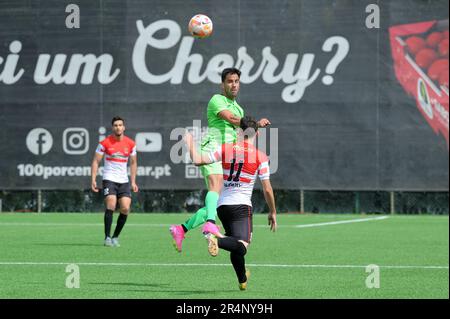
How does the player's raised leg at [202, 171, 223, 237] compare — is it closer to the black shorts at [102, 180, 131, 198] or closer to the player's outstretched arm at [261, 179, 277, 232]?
the player's outstretched arm at [261, 179, 277, 232]

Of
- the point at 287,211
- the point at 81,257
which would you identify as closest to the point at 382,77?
the point at 287,211

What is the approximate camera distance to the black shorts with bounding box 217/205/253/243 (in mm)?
10508

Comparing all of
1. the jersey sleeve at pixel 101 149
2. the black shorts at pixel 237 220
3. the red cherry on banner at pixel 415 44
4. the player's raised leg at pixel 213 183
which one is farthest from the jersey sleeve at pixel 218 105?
the red cherry on banner at pixel 415 44

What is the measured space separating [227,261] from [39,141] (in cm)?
1158

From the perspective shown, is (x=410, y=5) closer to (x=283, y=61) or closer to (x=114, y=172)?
(x=283, y=61)

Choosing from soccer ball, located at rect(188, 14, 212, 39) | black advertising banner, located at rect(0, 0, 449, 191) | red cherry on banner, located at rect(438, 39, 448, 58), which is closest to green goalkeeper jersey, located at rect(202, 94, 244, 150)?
soccer ball, located at rect(188, 14, 212, 39)

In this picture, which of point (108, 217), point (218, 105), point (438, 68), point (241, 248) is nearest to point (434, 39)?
point (438, 68)

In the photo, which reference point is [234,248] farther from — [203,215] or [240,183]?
[203,215]

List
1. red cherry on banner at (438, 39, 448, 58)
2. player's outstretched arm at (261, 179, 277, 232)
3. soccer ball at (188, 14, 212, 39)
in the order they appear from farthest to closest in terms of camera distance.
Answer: red cherry on banner at (438, 39, 448, 58), soccer ball at (188, 14, 212, 39), player's outstretched arm at (261, 179, 277, 232)

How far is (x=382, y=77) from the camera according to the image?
23.8 m

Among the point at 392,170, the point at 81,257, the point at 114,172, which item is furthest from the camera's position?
the point at 392,170

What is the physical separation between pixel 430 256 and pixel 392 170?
8951 millimetres

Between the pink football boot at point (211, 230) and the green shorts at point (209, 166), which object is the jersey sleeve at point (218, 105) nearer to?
the green shorts at point (209, 166)

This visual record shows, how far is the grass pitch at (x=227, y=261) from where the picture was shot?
10664mm
